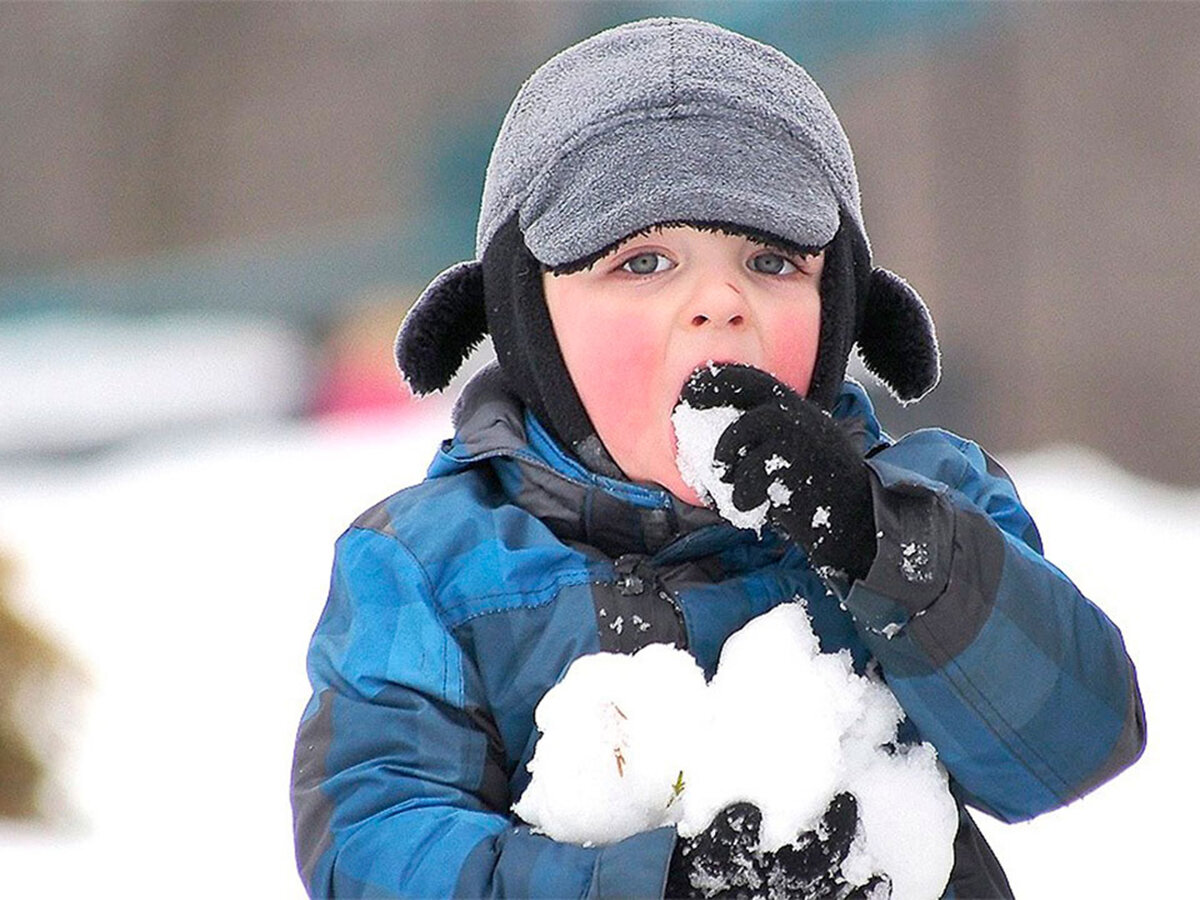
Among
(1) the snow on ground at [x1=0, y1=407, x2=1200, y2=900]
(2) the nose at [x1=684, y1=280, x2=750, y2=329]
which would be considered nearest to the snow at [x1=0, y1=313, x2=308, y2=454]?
(1) the snow on ground at [x1=0, y1=407, x2=1200, y2=900]

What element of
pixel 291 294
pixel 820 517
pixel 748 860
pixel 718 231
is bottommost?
pixel 748 860

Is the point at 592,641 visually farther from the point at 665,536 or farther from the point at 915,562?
the point at 915,562

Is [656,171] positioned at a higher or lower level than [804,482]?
higher

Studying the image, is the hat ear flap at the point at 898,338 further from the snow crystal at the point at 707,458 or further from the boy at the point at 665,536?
the snow crystal at the point at 707,458

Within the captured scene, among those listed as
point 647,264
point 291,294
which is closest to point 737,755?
point 647,264

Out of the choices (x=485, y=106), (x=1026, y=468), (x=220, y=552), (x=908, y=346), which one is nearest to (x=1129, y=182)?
(x=1026, y=468)

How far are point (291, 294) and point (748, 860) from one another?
396 inches

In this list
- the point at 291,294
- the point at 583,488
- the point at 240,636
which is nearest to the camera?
the point at 583,488

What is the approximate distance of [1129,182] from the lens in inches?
323

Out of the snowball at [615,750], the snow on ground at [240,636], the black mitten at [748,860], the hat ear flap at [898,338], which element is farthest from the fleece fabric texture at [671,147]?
the snow on ground at [240,636]

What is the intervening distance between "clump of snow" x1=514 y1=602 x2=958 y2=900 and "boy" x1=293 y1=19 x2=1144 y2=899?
0.02m

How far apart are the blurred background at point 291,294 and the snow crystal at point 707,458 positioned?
1406mm

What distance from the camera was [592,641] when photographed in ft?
4.64

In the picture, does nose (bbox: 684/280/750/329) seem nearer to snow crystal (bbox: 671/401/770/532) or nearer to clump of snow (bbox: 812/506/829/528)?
snow crystal (bbox: 671/401/770/532)
